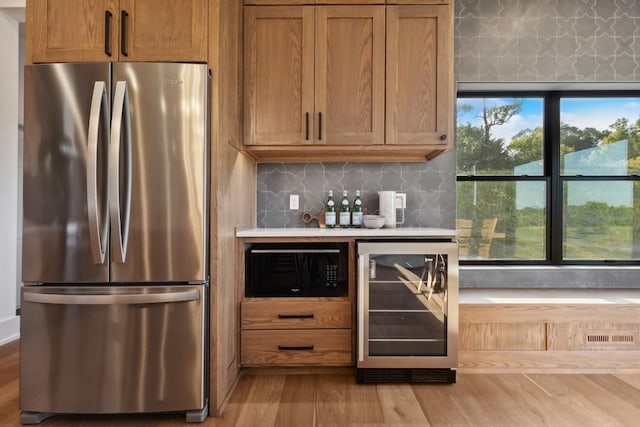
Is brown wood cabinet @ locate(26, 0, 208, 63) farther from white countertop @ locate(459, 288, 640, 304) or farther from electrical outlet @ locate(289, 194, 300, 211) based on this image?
white countertop @ locate(459, 288, 640, 304)

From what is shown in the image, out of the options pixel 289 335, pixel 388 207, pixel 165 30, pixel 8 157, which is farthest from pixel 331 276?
pixel 8 157

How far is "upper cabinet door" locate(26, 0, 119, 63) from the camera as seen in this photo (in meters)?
1.82

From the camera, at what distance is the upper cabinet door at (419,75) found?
238cm

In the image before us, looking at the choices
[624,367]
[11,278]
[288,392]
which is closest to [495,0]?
[624,367]

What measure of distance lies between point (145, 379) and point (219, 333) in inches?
14.6

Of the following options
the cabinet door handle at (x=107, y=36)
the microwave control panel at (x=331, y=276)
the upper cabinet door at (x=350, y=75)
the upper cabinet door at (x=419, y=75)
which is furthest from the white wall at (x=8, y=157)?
the upper cabinet door at (x=419, y=75)

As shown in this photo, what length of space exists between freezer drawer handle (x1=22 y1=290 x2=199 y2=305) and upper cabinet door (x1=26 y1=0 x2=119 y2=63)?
1.09m

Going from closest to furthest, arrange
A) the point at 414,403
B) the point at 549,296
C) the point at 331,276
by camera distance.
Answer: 1. the point at 414,403
2. the point at 331,276
3. the point at 549,296

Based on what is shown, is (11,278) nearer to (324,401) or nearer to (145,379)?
(145,379)

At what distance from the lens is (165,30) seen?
6.03ft

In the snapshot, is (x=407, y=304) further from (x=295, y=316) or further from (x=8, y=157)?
(x=8, y=157)

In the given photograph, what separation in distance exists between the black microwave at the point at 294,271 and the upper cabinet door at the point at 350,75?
699 mm

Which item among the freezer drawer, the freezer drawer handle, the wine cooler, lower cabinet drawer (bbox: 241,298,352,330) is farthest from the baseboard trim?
A: the wine cooler

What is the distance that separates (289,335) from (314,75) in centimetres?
156
